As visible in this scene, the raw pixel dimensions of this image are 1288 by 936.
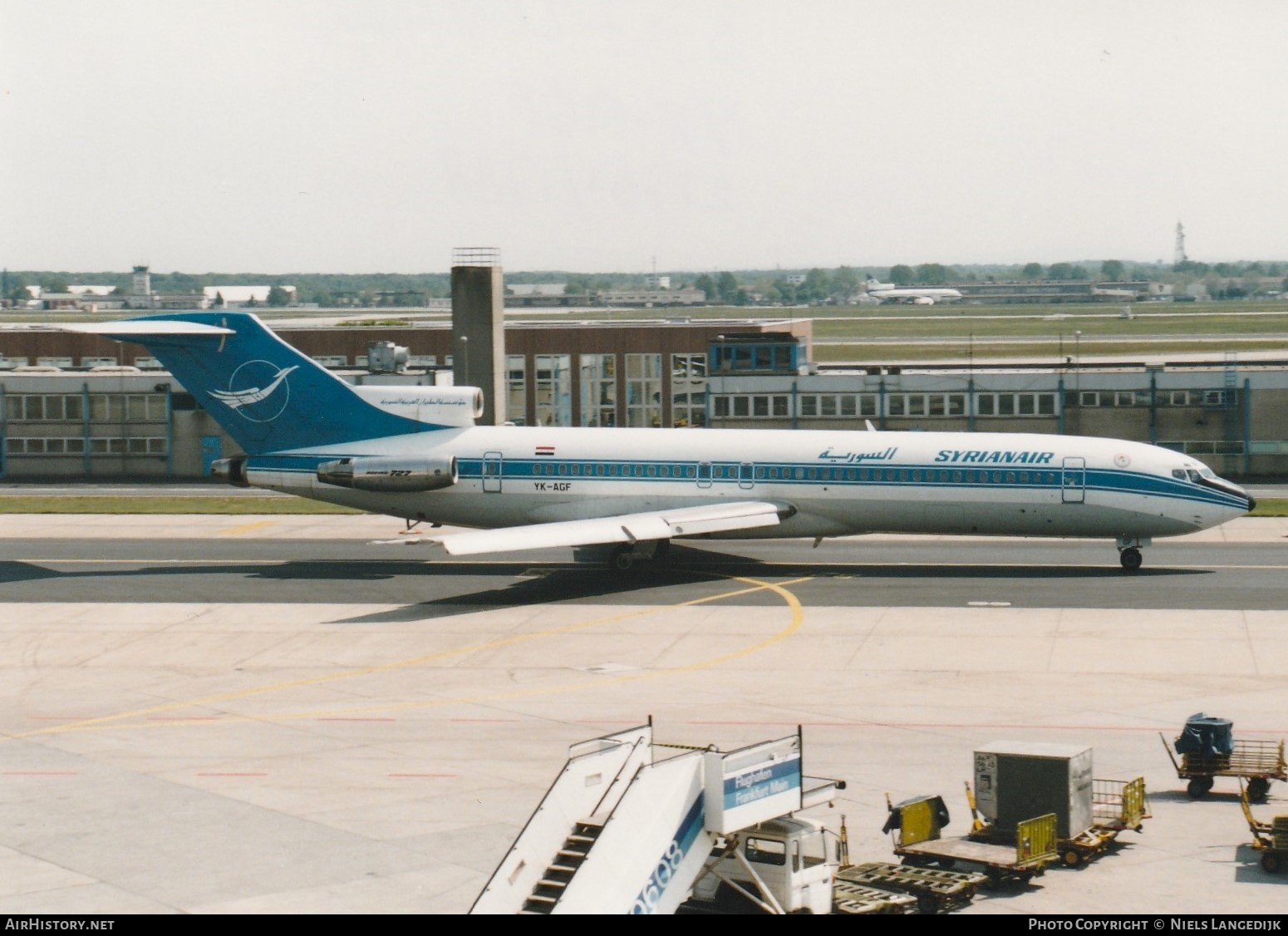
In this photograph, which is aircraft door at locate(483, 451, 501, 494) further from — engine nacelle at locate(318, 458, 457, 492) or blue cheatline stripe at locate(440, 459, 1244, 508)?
engine nacelle at locate(318, 458, 457, 492)

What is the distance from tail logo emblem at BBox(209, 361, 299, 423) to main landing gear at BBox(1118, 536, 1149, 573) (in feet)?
85.2

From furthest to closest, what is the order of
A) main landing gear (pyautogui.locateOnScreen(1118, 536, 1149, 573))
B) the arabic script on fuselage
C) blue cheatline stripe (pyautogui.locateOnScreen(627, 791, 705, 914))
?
the arabic script on fuselage → main landing gear (pyautogui.locateOnScreen(1118, 536, 1149, 573)) → blue cheatline stripe (pyautogui.locateOnScreen(627, 791, 705, 914))

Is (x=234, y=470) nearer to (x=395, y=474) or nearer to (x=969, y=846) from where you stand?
(x=395, y=474)

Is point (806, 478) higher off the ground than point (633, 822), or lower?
higher

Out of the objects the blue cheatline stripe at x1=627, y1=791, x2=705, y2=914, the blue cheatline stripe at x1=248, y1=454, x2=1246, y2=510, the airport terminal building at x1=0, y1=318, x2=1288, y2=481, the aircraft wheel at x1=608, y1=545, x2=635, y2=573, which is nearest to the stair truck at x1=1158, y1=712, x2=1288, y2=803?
the blue cheatline stripe at x1=627, y1=791, x2=705, y2=914

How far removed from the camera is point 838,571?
4934cm

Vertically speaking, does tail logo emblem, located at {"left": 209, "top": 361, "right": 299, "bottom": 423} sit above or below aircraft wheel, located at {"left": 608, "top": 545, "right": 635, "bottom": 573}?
above

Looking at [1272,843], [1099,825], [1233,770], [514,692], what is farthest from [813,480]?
[1272,843]

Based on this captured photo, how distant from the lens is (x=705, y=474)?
162 ft

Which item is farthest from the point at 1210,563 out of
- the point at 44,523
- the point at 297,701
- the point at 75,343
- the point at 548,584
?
the point at 75,343

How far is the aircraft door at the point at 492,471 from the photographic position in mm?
50375

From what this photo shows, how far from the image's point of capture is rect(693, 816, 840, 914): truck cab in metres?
19.8

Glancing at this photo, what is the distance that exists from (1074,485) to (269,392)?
81.2ft

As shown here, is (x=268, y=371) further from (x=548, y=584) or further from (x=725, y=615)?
(x=725, y=615)
